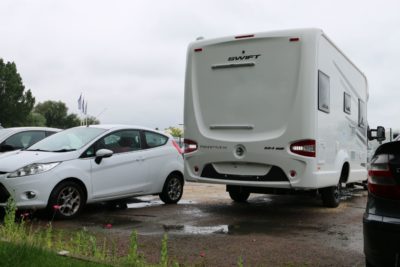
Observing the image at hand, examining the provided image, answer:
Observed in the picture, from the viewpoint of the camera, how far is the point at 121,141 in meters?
9.16

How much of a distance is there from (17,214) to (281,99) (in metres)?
4.88

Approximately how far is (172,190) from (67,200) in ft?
9.19

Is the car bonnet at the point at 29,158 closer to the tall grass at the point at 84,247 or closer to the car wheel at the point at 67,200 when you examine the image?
the car wheel at the point at 67,200

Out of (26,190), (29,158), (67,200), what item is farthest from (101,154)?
(26,190)

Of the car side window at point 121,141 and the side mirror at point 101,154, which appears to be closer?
the side mirror at point 101,154

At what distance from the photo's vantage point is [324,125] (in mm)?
8336

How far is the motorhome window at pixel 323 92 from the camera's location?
318 inches

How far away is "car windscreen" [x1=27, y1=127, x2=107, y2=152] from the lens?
8430 millimetres

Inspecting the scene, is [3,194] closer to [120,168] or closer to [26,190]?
[26,190]

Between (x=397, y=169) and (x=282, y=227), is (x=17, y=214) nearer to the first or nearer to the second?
(x=282, y=227)

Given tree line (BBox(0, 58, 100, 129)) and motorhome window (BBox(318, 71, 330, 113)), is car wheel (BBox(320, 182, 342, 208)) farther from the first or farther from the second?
tree line (BBox(0, 58, 100, 129))

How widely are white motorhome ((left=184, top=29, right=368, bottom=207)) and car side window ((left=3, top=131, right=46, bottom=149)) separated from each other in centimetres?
425

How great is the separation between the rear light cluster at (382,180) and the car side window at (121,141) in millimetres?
5621

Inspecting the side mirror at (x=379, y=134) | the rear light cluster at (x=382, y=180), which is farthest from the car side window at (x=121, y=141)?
the side mirror at (x=379, y=134)
